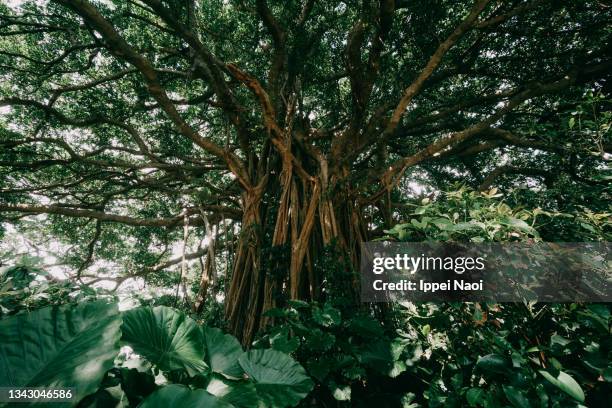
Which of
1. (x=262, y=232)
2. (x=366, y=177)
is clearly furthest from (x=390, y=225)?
(x=262, y=232)

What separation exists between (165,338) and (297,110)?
2683 mm

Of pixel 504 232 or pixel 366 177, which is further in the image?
pixel 366 177

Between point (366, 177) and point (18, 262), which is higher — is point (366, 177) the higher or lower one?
the higher one

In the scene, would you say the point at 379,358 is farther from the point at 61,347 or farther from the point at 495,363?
the point at 61,347

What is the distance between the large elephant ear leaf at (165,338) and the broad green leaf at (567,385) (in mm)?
931

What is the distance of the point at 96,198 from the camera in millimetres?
4199

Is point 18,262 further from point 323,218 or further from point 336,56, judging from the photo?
point 336,56

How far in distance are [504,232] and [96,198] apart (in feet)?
15.4

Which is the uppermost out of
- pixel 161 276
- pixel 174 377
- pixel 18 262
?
pixel 18 262

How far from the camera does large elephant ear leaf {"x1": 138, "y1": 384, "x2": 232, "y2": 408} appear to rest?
0.65 m

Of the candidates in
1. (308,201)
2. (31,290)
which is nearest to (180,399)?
(31,290)

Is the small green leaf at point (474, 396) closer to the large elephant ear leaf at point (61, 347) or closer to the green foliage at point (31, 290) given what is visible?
the large elephant ear leaf at point (61, 347)

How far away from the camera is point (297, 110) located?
10.5 feet

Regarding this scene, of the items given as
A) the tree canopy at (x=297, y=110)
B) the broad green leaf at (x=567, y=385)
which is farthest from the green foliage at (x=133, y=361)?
the tree canopy at (x=297, y=110)
